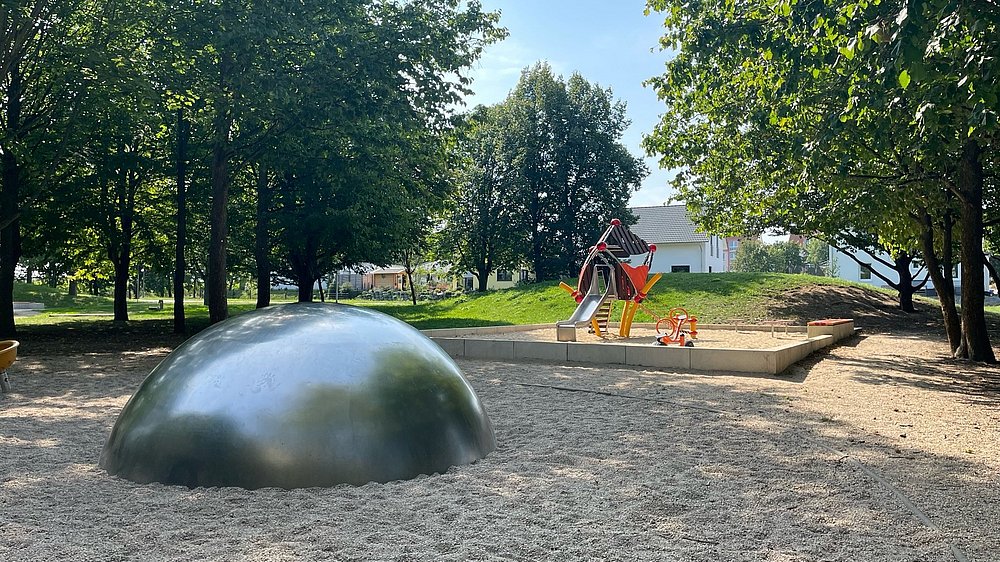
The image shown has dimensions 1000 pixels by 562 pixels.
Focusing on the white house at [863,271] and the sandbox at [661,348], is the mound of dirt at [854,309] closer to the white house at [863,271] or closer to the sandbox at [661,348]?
the sandbox at [661,348]

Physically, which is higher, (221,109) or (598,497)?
(221,109)

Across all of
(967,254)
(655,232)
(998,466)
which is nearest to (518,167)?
(655,232)

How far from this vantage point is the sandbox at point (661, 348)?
42.4ft

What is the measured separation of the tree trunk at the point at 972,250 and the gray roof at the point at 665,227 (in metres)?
42.7

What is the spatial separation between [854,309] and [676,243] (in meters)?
30.0

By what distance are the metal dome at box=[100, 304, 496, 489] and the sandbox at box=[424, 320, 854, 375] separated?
836 centimetres

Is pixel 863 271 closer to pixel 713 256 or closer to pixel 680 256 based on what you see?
pixel 713 256

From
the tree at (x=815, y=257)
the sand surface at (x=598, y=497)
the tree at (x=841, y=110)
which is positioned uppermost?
A: the tree at (x=815, y=257)

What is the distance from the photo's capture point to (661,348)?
533 inches

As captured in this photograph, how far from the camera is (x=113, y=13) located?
15.5 metres

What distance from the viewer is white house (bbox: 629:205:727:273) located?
57312mm

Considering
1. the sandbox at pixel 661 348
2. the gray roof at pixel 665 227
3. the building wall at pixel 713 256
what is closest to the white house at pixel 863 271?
the building wall at pixel 713 256

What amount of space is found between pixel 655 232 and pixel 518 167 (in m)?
20.8

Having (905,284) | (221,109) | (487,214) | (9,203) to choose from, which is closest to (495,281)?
(487,214)
